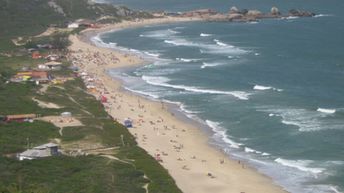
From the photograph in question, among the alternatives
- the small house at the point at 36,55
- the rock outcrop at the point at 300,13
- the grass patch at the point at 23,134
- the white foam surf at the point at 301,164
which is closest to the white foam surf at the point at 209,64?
the small house at the point at 36,55

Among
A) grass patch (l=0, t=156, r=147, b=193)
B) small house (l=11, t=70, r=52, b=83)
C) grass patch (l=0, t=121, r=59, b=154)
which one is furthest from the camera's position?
small house (l=11, t=70, r=52, b=83)

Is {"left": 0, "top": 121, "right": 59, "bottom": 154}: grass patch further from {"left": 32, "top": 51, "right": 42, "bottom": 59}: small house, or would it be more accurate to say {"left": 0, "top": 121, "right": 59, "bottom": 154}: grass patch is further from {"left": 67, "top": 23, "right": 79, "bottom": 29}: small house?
{"left": 67, "top": 23, "right": 79, "bottom": 29}: small house

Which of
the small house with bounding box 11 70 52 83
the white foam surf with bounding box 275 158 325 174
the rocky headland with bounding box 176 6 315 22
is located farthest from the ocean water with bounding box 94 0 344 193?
the rocky headland with bounding box 176 6 315 22

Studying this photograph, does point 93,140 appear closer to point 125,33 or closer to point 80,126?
point 80,126

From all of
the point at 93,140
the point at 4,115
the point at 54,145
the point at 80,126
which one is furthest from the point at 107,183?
the point at 4,115

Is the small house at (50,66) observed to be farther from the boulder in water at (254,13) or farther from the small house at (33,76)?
the boulder in water at (254,13)

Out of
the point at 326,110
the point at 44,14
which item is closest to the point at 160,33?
the point at 44,14
